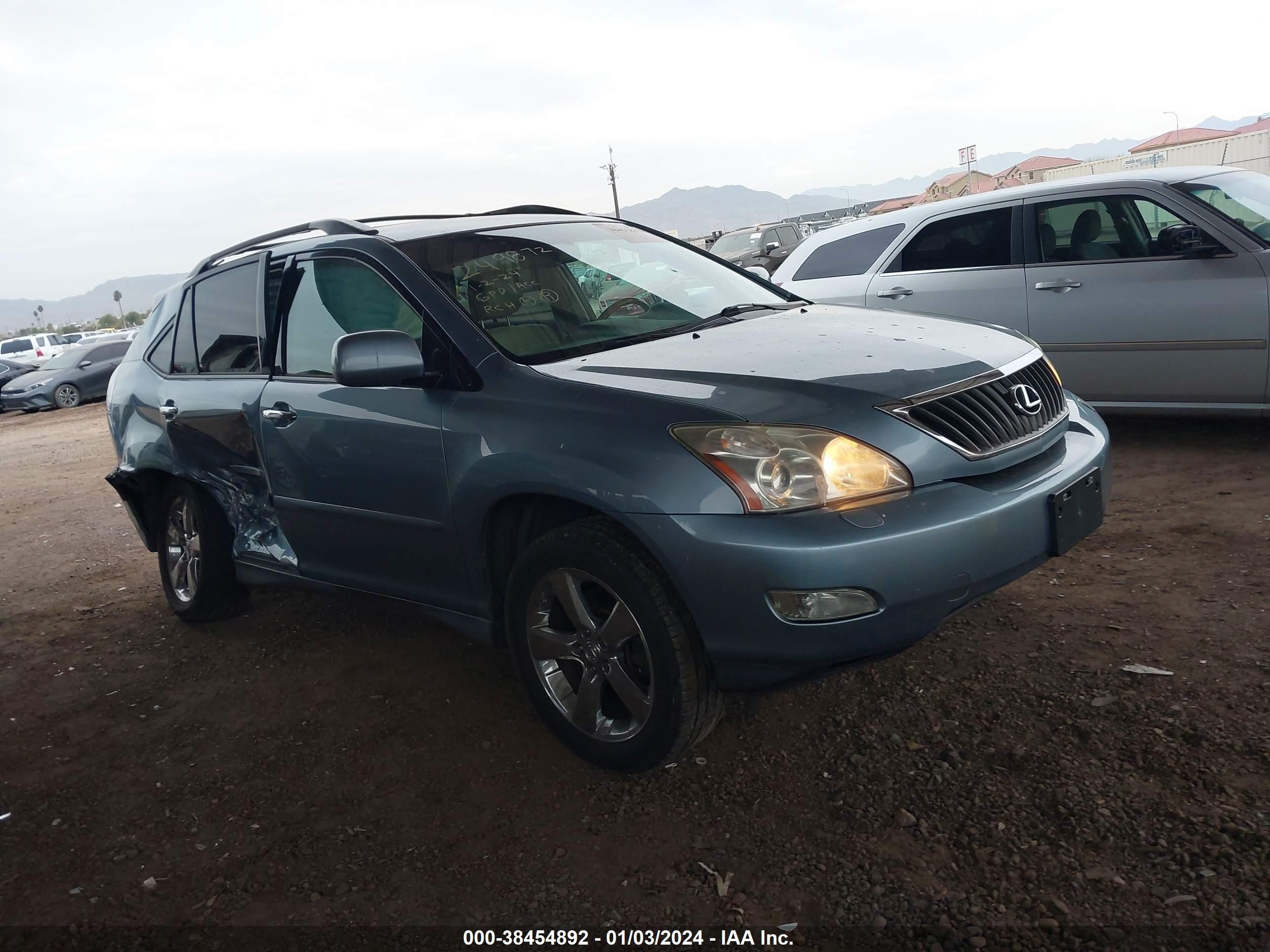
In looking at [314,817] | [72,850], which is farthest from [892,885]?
[72,850]

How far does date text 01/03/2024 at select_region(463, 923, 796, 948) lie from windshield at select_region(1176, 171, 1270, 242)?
4.72 meters

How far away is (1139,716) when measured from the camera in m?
2.78

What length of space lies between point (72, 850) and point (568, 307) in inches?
86.2

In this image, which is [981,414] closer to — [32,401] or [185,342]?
[185,342]

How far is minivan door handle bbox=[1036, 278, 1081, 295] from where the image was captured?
18.8 ft

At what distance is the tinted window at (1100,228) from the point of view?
18.0ft

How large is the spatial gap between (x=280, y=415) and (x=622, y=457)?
1648 mm

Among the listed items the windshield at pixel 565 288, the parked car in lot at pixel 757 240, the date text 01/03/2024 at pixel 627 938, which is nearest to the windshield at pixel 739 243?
the parked car in lot at pixel 757 240

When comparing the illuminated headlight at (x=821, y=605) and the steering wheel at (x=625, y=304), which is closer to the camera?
the illuminated headlight at (x=821, y=605)

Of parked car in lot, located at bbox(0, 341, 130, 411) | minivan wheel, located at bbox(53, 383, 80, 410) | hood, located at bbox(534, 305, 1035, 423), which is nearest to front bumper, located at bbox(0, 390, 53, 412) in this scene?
parked car in lot, located at bbox(0, 341, 130, 411)

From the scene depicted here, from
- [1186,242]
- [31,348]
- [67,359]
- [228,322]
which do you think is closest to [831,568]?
[228,322]

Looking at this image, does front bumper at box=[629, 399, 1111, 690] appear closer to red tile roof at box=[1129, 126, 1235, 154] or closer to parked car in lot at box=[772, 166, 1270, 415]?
parked car in lot at box=[772, 166, 1270, 415]

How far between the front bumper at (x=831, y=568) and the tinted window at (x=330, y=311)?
1269mm

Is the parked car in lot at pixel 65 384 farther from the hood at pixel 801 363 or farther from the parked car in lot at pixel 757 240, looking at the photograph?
the hood at pixel 801 363
